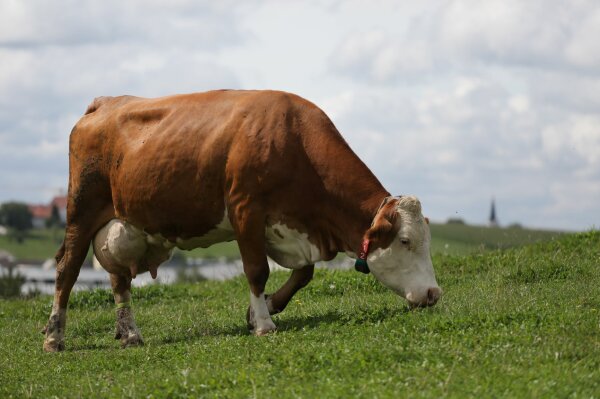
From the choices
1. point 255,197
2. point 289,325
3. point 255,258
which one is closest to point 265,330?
point 289,325

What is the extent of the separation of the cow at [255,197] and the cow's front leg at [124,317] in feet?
0.06

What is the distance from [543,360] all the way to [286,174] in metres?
4.08

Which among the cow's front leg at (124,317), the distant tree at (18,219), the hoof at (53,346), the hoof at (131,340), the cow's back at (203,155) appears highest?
the cow's back at (203,155)

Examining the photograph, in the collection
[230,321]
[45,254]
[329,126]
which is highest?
[329,126]

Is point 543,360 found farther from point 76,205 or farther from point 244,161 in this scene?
point 76,205

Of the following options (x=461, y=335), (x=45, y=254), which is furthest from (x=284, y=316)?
(x=45, y=254)

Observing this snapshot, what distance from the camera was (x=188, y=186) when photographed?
13219 mm

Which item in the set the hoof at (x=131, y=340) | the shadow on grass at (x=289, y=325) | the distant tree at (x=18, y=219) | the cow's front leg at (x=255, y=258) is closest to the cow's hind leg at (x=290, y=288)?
the shadow on grass at (x=289, y=325)

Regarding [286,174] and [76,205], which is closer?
[286,174]

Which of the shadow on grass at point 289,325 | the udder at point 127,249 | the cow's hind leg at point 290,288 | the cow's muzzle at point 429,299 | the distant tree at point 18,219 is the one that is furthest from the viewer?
the distant tree at point 18,219

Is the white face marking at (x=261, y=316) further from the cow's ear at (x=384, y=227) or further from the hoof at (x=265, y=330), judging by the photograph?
the cow's ear at (x=384, y=227)

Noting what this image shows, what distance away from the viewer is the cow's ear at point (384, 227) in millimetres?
12375

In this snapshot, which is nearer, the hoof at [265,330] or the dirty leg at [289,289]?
the hoof at [265,330]

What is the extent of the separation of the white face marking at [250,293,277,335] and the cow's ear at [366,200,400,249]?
1409 mm
